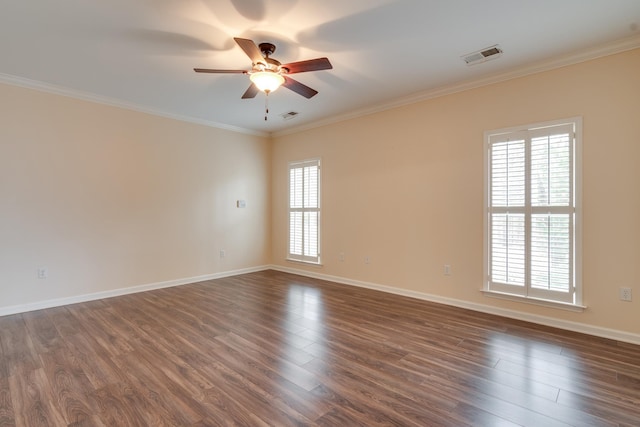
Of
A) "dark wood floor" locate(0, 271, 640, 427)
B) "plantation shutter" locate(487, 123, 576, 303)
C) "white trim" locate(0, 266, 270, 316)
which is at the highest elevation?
"plantation shutter" locate(487, 123, 576, 303)

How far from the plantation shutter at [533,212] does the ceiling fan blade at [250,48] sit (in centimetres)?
280

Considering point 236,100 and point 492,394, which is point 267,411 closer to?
point 492,394

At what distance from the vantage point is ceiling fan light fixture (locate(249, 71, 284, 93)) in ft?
9.43

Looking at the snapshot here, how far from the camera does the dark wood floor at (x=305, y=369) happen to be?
188 centimetres

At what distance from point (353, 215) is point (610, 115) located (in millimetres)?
3240

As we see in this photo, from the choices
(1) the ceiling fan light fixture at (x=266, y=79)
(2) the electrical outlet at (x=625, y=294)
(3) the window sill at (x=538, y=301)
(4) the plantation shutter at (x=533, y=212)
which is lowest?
(3) the window sill at (x=538, y=301)

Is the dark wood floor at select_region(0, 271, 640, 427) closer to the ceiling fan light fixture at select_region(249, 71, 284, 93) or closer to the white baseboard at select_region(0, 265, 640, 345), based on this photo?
the white baseboard at select_region(0, 265, 640, 345)

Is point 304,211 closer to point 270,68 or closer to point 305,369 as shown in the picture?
point 270,68

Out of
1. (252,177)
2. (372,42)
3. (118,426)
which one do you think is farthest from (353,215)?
(118,426)

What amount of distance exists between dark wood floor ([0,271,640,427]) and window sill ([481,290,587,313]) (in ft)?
0.84

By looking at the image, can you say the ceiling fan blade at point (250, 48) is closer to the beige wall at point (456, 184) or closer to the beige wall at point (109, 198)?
the beige wall at point (456, 184)

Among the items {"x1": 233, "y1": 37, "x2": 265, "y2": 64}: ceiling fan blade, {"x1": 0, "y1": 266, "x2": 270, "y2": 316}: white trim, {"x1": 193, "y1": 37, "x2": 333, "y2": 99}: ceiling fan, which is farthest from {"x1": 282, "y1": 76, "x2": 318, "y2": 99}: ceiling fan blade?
{"x1": 0, "y1": 266, "x2": 270, "y2": 316}: white trim

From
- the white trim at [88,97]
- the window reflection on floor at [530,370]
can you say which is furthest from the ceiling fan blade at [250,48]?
the window reflection on floor at [530,370]

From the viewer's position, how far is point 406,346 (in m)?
2.79
